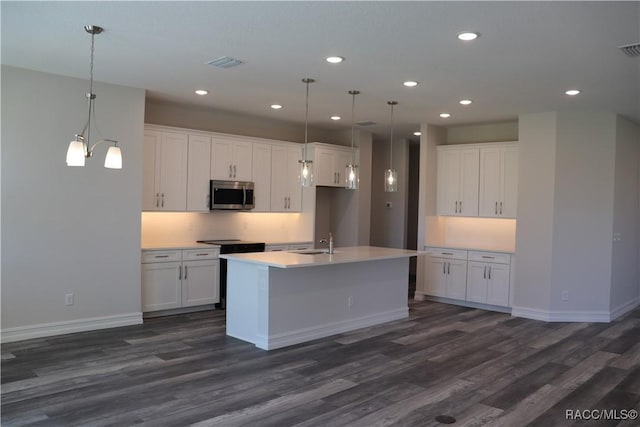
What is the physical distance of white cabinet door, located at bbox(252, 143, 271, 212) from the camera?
24.9 feet

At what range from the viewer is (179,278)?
21.4 feet

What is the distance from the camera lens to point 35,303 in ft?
17.3

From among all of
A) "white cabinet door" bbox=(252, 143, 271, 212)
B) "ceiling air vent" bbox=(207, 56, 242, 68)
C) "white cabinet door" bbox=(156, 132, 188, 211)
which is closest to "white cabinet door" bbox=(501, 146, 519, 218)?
"white cabinet door" bbox=(252, 143, 271, 212)

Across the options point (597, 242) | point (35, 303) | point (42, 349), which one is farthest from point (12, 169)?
point (597, 242)

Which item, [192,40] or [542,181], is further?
[542,181]

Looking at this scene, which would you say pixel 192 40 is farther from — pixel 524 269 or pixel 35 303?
pixel 524 269

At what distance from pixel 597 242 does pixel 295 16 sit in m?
5.16

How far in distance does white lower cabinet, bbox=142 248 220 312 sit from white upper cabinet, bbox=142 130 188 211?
2.15ft

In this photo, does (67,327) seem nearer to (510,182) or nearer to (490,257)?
(490,257)

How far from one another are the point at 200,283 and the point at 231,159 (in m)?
1.80

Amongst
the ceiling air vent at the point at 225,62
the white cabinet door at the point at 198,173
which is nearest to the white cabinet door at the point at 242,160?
the white cabinet door at the point at 198,173

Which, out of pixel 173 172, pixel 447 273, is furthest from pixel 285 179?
pixel 447 273

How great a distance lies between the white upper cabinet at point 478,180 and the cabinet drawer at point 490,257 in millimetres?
605

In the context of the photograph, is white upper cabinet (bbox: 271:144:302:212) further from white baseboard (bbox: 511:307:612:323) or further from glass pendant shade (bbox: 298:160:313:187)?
white baseboard (bbox: 511:307:612:323)
